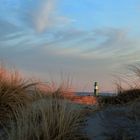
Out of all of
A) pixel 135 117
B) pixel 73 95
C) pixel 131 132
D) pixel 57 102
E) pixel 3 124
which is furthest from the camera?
pixel 73 95

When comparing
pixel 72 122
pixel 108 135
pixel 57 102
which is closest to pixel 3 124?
pixel 57 102

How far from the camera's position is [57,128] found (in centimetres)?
895

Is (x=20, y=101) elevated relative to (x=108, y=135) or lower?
elevated

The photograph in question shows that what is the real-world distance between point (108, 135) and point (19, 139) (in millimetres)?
1514

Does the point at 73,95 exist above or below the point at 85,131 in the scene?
above

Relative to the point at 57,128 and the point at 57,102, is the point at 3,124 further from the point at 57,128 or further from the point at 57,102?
the point at 57,128

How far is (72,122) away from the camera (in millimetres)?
9242

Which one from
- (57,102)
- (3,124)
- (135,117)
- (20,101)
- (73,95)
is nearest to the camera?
(135,117)

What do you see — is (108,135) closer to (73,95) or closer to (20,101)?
(20,101)

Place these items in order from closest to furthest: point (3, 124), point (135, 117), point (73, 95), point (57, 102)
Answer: point (135, 117), point (57, 102), point (3, 124), point (73, 95)

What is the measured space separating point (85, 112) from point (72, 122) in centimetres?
135

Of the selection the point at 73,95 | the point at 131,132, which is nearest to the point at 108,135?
the point at 131,132

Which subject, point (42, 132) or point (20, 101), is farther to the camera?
point (20, 101)

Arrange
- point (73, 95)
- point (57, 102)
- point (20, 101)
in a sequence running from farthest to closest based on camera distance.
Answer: point (73, 95) < point (20, 101) < point (57, 102)
